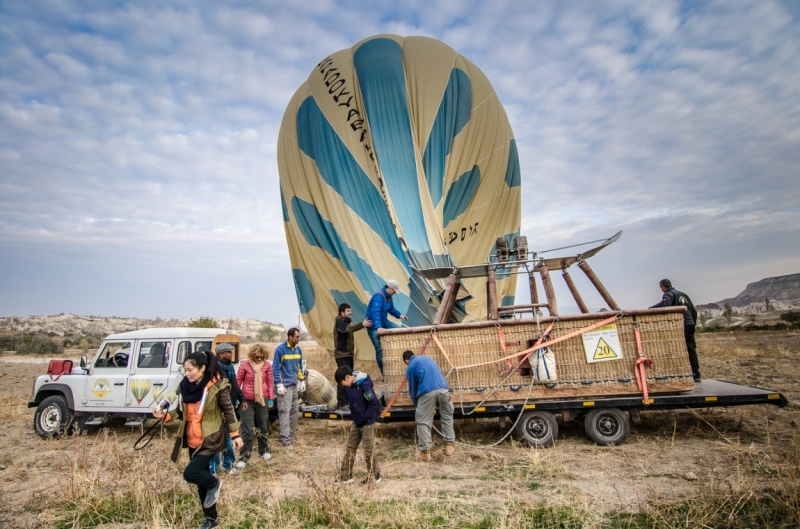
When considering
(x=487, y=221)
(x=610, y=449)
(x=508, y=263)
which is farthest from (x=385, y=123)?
(x=610, y=449)

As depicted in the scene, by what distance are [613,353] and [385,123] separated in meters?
6.86

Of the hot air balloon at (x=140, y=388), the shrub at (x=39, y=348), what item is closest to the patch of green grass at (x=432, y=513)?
the hot air balloon at (x=140, y=388)

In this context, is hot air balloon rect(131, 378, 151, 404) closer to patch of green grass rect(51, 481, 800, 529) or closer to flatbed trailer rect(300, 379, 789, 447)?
patch of green grass rect(51, 481, 800, 529)

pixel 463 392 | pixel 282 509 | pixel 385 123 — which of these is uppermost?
pixel 385 123

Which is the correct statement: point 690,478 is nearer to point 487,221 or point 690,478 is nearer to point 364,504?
point 364,504

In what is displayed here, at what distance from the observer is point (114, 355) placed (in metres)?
8.57

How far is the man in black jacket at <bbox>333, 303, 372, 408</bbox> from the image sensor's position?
802 cm

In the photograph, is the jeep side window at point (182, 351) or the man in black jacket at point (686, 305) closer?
the man in black jacket at point (686, 305)

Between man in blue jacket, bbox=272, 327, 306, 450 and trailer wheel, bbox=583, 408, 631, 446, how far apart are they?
387 cm

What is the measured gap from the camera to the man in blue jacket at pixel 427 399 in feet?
19.8

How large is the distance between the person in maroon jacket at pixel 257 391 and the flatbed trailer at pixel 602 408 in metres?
1.98

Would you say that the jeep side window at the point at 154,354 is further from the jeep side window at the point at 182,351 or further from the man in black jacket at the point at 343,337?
the man in black jacket at the point at 343,337

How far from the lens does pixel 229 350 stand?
21.8 ft

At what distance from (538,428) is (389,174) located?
598cm
